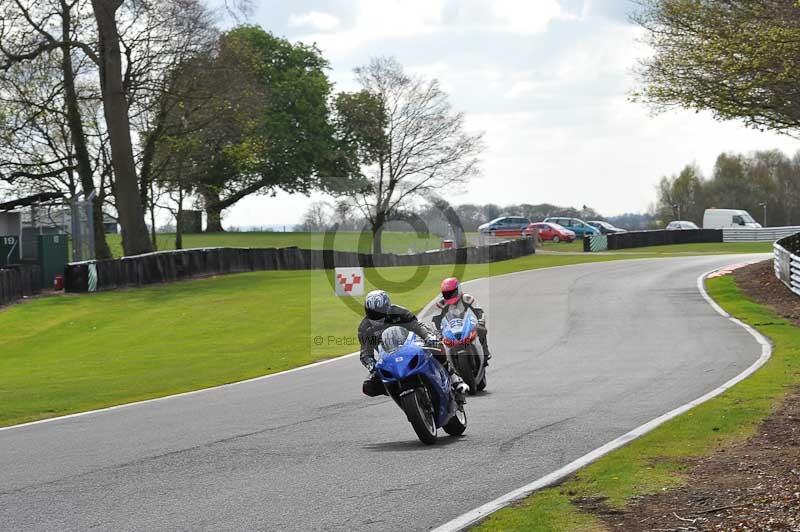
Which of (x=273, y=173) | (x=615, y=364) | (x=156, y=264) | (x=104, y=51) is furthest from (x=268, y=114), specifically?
(x=615, y=364)

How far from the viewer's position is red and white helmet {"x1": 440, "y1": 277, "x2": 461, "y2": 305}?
13.8 meters

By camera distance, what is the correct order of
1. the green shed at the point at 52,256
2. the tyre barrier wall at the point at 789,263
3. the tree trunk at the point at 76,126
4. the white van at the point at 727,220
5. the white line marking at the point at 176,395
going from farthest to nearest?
the white van at the point at 727,220, the tree trunk at the point at 76,126, the green shed at the point at 52,256, the tyre barrier wall at the point at 789,263, the white line marking at the point at 176,395

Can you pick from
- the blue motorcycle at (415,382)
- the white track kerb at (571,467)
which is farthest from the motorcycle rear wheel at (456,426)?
the white track kerb at (571,467)

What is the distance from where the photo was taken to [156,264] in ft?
125

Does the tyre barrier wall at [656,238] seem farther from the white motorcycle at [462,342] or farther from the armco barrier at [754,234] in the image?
the white motorcycle at [462,342]

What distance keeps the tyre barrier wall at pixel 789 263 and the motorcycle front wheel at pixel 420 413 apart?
21.3 meters

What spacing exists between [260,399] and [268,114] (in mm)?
62767

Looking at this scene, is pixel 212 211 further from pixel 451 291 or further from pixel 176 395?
pixel 451 291

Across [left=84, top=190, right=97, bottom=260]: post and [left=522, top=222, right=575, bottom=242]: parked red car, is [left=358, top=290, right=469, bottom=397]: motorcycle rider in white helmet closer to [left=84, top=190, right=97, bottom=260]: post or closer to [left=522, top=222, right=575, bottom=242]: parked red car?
[left=84, top=190, right=97, bottom=260]: post

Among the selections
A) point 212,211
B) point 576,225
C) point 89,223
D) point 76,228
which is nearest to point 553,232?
point 576,225

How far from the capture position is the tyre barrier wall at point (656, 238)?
64750 millimetres

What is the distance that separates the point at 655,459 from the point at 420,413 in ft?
7.59

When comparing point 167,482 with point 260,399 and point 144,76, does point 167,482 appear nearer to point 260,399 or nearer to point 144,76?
point 260,399

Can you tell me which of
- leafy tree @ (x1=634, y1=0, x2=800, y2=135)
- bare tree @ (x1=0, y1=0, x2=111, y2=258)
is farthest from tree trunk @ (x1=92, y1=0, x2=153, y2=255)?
leafy tree @ (x1=634, y1=0, x2=800, y2=135)
